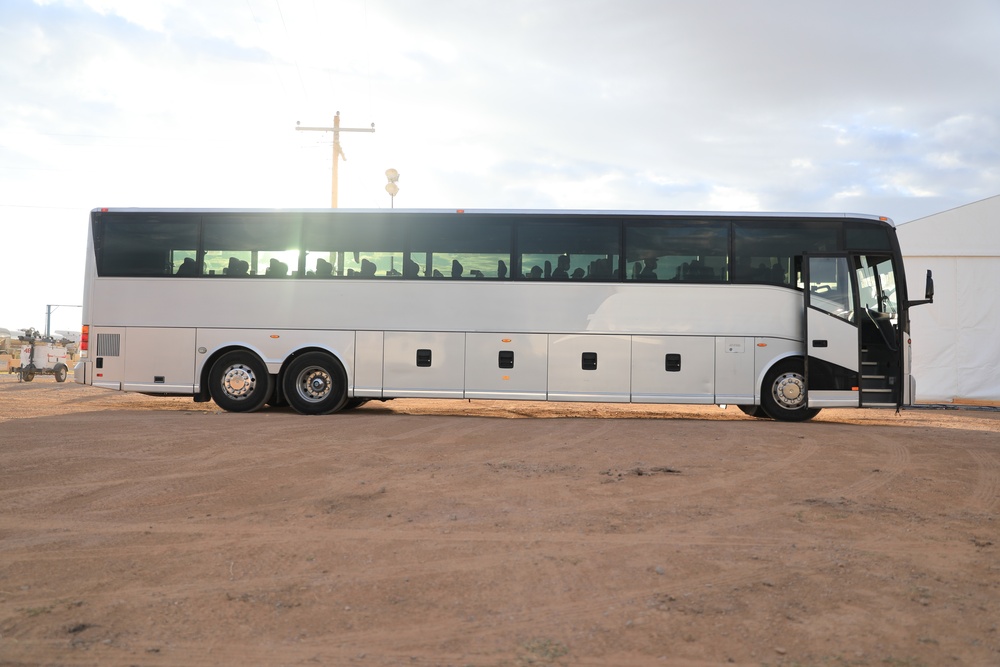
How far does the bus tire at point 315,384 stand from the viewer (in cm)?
1261

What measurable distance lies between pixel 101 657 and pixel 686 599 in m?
2.81

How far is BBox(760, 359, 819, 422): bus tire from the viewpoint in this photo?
12.3 meters

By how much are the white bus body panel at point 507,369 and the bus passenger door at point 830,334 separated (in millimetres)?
4374

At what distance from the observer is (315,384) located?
12.7 m

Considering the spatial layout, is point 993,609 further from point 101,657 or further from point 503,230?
point 503,230

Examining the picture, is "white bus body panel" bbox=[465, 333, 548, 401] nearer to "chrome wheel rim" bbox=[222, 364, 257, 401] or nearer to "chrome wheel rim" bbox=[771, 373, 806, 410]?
"chrome wheel rim" bbox=[222, 364, 257, 401]

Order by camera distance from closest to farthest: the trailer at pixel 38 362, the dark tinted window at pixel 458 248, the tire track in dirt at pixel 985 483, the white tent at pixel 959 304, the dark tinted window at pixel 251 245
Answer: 1. the tire track in dirt at pixel 985 483
2. the dark tinted window at pixel 458 248
3. the dark tinted window at pixel 251 245
4. the white tent at pixel 959 304
5. the trailer at pixel 38 362

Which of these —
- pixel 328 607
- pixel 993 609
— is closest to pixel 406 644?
pixel 328 607

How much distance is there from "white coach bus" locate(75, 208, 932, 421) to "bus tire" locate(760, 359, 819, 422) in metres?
0.02

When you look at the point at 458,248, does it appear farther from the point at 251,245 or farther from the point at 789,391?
the point at 789,391

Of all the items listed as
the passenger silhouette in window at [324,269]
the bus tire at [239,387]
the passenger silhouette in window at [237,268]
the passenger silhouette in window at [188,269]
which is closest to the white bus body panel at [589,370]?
the passenger silhouette in window at [324,269]

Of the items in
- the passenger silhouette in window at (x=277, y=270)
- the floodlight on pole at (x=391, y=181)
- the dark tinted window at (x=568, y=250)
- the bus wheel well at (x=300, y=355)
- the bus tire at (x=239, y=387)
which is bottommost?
the bus tire at (x=239, y=387)

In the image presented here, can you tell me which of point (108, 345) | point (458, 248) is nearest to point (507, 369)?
point (458, 248)

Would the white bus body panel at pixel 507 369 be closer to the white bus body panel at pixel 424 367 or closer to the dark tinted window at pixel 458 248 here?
the white bus body panel at pixel 424 367
